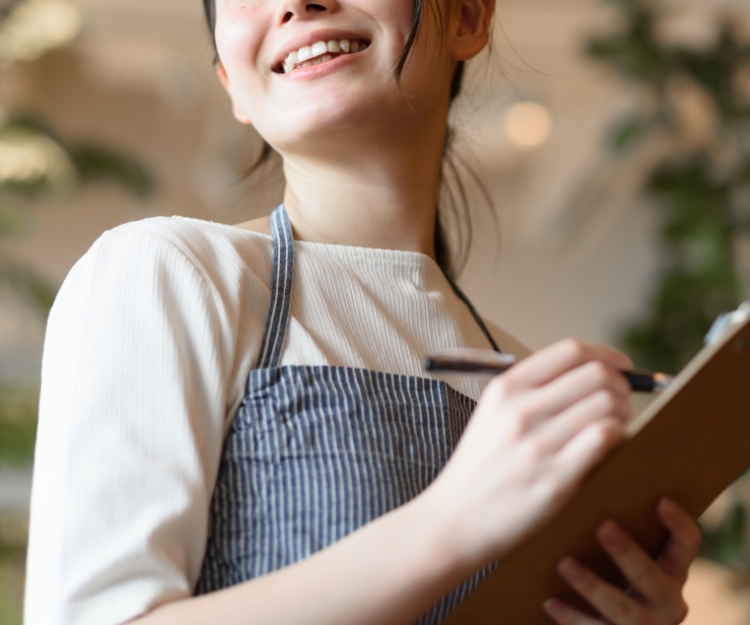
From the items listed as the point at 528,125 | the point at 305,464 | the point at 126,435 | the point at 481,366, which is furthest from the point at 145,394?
the point at 528,125

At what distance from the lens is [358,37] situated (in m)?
0.89

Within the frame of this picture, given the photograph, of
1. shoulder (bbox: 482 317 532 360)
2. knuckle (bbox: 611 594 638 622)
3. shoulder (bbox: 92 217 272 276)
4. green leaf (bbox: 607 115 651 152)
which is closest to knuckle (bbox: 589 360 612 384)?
knuckle (bbox: 611 594 638 622)

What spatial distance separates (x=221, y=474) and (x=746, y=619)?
3302mm

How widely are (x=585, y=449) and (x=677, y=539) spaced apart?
9.9 inches

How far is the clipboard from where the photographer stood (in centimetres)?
56

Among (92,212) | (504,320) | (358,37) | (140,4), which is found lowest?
(504,320)

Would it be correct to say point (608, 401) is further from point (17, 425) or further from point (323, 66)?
point (17, 425)

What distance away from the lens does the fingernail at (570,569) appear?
0.65 m

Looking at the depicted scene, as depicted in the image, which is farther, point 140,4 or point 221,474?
point 140,4

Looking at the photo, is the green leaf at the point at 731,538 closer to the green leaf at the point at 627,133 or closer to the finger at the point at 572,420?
the green leaf at the point at 627,133

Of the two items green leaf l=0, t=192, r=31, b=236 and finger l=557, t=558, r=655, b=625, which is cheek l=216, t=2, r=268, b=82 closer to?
finger l=557, t=558, r=655, b=625

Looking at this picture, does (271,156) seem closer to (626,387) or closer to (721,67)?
(626,387)

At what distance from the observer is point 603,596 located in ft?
2.22

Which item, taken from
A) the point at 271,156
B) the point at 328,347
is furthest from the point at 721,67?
the point at 328,347
